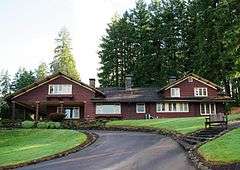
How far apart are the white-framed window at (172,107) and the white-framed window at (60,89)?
12080 millimetres

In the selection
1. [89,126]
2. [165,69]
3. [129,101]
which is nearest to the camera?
[89,126]

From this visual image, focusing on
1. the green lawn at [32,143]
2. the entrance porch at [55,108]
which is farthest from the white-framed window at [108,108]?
the green lawn at [32,143]

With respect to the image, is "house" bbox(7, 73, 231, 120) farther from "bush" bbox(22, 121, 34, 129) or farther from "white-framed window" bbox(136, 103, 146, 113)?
"bush" bbox(22, 121, 34, 129)

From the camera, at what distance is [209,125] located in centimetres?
2731

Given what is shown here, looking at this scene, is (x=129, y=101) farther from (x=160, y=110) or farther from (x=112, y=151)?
(x=112, y=151)

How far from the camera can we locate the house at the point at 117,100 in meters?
52.1

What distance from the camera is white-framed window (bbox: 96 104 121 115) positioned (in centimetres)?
A: 5288

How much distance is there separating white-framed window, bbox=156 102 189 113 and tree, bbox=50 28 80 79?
31905 millimetres

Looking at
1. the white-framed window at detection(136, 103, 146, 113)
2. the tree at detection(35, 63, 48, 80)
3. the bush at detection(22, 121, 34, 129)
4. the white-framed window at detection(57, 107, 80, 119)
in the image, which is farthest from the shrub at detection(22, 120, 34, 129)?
the tree at detection(35, 63, 48, 80)

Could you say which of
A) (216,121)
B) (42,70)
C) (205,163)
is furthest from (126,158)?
(42,70)

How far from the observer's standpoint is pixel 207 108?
53.6 metres

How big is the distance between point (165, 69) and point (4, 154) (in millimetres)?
47061

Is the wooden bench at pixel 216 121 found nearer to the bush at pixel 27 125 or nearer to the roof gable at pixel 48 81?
the bush at pixel 27 125

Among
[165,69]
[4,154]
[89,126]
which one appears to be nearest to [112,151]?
[4,154]
